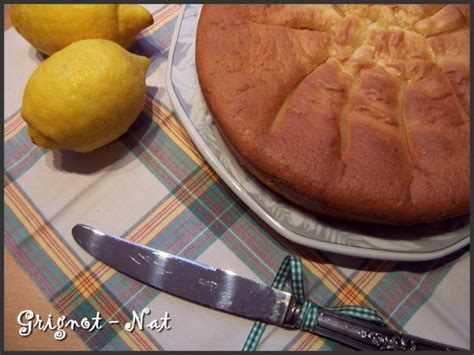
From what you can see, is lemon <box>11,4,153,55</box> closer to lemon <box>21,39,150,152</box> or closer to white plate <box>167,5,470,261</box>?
lemon <box>21,39,150,152</box>

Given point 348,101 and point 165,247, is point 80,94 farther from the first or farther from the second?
point 348,101

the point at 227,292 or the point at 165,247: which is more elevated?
the point at 165,247

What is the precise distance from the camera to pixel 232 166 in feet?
3.61

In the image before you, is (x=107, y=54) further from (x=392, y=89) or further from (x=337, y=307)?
(x=337, y=307)

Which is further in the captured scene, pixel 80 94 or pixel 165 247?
pixel 165 247

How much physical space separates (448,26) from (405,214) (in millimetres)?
506

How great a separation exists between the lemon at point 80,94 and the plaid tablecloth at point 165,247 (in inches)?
5.9

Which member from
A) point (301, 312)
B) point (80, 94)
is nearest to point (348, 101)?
point (301, 312)

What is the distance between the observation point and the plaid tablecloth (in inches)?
42.3

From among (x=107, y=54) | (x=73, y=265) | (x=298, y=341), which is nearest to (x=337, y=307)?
(x=298, y=341)

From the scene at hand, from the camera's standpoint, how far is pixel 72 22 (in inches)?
44.0

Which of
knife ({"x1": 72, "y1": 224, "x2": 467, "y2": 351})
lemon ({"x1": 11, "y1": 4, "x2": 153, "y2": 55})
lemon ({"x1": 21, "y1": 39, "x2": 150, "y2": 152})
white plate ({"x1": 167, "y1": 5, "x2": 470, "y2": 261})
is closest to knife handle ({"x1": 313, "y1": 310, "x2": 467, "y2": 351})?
knife ({"x1": 72, "y1": 224, "x2": 467, "y2": 351})

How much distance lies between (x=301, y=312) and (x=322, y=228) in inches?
8.2

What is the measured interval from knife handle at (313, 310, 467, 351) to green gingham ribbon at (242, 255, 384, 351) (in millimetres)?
14
